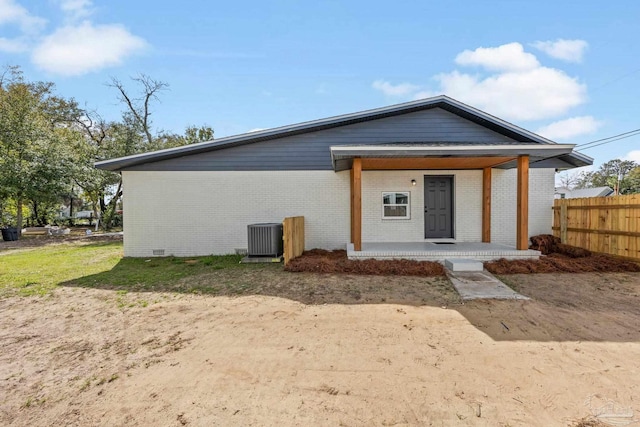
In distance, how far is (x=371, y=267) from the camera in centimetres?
693

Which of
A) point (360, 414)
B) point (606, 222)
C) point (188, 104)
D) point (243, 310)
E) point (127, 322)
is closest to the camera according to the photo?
point (360, 414)

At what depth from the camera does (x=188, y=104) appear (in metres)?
16.6

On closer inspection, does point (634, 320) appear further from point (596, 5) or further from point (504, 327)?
point (596, 5)

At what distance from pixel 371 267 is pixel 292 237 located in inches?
90.9

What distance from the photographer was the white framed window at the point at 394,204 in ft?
32.5

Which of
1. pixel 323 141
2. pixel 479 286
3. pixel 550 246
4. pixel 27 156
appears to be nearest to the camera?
pixel 479 286

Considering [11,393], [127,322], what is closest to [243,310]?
[127,322]

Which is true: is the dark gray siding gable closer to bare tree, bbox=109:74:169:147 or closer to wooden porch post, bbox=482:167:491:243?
wooden porch post, bbox=482:167:491:243

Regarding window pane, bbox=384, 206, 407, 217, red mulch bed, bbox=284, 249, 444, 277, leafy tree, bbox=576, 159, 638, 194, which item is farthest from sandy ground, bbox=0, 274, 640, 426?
leafy tree, bbox=576, 159, 638, 194

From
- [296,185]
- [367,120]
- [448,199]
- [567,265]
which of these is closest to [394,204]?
[448,199]

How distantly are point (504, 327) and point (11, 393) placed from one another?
5.49 metres

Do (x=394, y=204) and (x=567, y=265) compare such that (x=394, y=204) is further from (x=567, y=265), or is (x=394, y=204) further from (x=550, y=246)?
(x=550, y=246)

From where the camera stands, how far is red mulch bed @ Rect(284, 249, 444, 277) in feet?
21.9

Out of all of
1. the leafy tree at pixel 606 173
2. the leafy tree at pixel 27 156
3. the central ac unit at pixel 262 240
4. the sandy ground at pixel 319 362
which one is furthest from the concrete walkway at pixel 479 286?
the leafy tree at pixel 606 173
